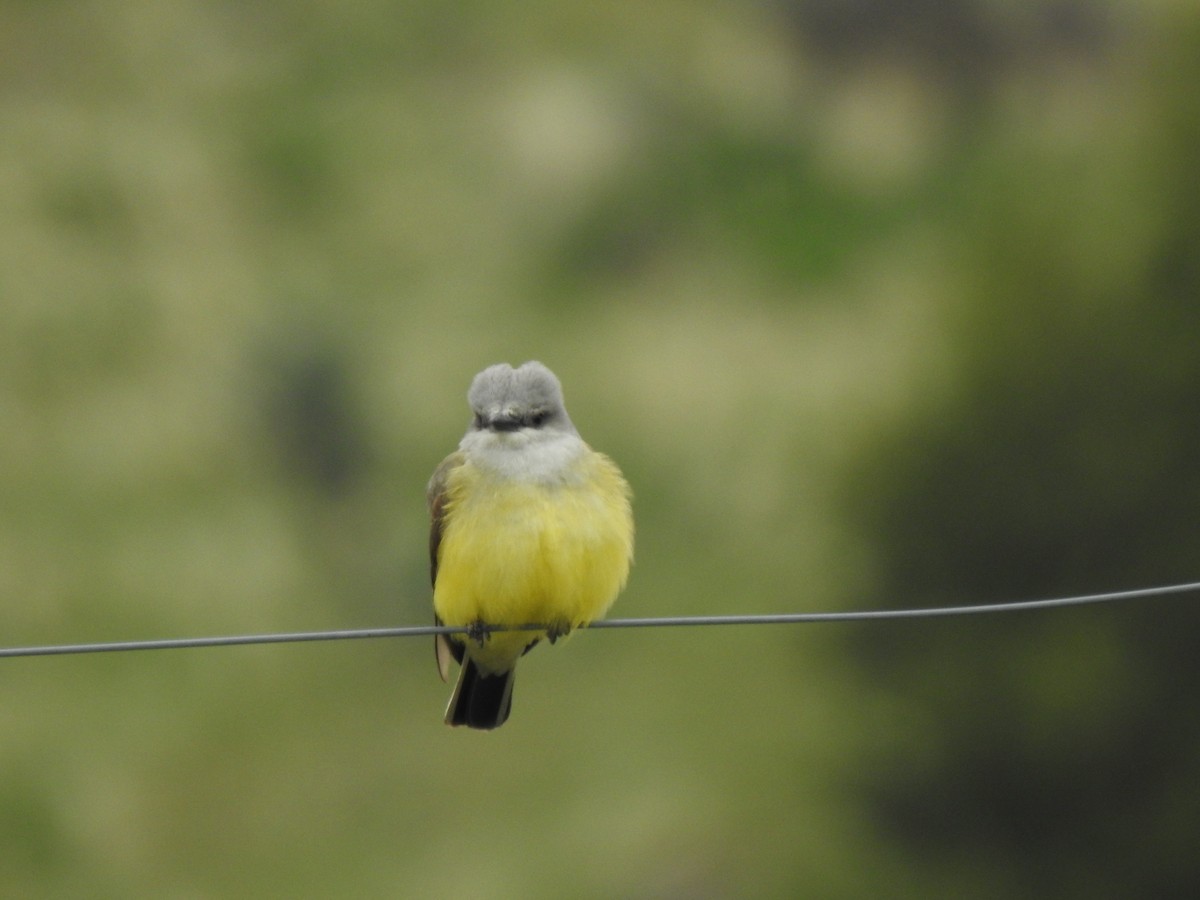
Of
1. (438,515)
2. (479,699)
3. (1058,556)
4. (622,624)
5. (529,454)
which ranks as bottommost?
(1058,556)

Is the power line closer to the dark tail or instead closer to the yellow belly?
the yellow belly

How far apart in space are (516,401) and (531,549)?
1.86ft

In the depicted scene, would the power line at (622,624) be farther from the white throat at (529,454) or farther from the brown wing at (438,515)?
the brown wing at (438,515)

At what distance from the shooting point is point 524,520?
594 centimetres

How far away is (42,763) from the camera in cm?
1944

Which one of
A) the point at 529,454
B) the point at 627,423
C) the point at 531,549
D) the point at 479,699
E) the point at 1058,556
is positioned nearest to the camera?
the point at 531,549

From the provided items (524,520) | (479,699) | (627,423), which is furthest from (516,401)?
(627,423)

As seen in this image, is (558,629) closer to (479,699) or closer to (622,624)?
(479,699)

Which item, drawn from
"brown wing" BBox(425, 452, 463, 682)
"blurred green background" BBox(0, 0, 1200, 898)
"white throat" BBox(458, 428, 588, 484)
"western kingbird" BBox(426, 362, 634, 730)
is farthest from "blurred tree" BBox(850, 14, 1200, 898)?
"white throat" BBox(458, 428, 588, 484)

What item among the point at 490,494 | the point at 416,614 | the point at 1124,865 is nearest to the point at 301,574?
the point at 416,614

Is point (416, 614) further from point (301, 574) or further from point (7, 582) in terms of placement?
point (7, 582)

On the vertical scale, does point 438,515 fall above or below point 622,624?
below

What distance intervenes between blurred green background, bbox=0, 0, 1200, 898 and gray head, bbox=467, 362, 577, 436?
22.2 ft

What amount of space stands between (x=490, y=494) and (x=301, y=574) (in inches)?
662
